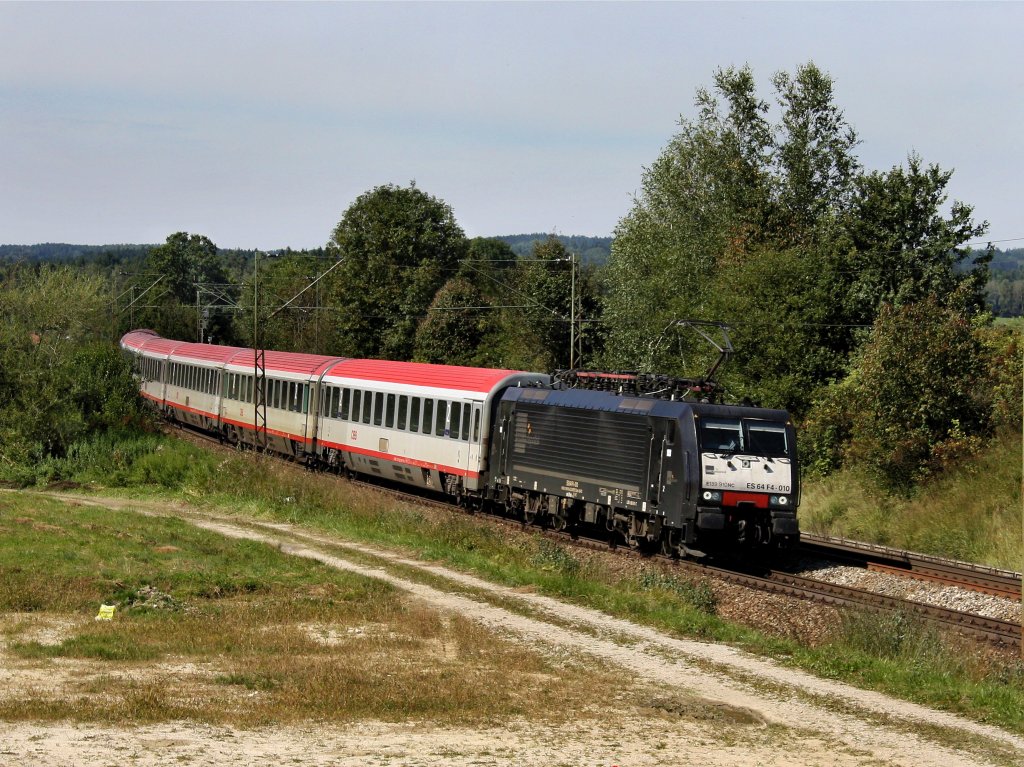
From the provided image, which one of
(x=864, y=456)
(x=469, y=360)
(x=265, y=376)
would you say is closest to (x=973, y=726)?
(x=864, y=456)

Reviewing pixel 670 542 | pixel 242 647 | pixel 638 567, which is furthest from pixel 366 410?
pixel 242 647

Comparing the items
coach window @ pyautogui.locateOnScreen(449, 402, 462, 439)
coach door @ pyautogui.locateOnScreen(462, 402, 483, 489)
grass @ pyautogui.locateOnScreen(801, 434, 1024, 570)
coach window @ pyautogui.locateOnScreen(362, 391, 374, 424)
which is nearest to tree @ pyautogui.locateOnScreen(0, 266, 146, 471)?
coach window @ pyautogui.locateOnScreen(362, 391, 374, 424)

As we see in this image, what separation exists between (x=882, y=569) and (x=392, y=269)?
5730 cm

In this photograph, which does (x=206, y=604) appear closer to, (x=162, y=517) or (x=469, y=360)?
(x=162, y=517)

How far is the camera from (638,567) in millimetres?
23266

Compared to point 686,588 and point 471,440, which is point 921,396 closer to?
point 471,440

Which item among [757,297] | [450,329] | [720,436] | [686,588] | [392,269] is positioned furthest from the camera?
[392,269]

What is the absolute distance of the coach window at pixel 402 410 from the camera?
3294 cm

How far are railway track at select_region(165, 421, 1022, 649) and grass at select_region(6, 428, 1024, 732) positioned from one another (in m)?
1.17

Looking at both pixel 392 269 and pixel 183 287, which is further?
pixel 183 287

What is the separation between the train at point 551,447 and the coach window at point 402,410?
0.03m

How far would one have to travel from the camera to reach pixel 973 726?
43.3ft

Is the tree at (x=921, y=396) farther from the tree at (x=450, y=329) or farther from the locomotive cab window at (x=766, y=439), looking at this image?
the tree at (x=450, y=329)

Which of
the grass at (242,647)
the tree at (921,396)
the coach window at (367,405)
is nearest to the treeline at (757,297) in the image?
the tree at (921,396)
